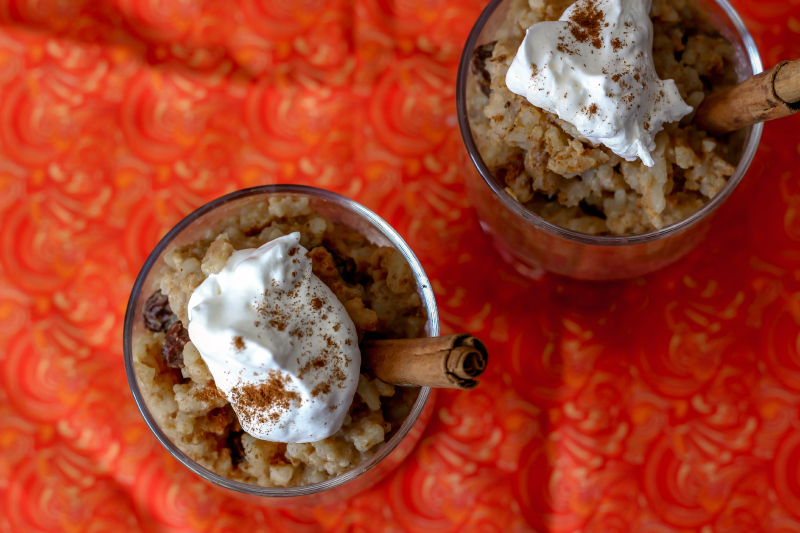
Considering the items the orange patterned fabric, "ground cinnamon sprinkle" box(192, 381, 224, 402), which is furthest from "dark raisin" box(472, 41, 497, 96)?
"ground cinnamon sprinkle" box(192, 381, 224, 402)

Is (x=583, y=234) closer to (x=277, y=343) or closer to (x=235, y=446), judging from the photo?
(x=277, y=343)

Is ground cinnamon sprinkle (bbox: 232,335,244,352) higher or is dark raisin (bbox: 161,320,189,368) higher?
ground cinnamon sprinkle (bbox: 232,335,244,352)

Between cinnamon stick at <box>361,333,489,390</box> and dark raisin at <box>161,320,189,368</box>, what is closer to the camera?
cinnamon stick at <box>361,333,489,390</box>

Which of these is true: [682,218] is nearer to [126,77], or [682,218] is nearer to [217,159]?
[217,159]

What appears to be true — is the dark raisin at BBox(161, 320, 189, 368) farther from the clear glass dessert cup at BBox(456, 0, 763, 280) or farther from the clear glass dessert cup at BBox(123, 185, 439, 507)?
the clear glass dessert cup at BBox(456, 0, 763, 280)

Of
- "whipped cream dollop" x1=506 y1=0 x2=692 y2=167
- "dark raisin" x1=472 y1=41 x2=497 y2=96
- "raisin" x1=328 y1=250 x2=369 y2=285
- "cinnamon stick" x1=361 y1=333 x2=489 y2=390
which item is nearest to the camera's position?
"cinnamon stick" x1=361 y1=333 x2=489 y2=390

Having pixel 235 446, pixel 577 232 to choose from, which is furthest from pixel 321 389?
A: pixel 577 232

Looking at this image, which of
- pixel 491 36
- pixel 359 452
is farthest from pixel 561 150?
pixel 359 452
